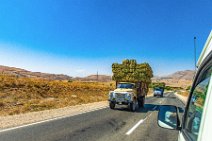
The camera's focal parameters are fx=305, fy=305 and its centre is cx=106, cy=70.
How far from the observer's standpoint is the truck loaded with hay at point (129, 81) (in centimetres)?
2341

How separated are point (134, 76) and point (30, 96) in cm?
1356

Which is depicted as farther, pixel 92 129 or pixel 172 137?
pixel 92 129

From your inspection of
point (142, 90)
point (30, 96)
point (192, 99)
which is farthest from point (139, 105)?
point (192, 99)

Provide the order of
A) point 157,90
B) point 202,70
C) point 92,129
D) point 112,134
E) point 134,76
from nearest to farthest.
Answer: point 202,70, point 112,134, point 92,129, point 134,76, point 157,90

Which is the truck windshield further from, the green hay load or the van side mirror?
the van side mirror

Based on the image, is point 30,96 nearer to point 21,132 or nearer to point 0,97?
→ point 0,97

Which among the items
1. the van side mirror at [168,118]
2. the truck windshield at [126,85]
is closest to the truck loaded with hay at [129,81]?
the truck windshield at [126,85]

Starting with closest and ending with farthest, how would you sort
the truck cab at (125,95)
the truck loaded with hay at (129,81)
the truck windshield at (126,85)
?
the truck cab at (125,95)
the truck loaded with hay at (129,81)
the truck windshield at (126,85)

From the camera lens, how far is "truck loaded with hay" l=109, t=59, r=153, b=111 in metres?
23.4

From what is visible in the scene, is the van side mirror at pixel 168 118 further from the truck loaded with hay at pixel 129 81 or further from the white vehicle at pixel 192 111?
the truck loaded with hay at pixel 129 81

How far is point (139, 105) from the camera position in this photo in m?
26.6

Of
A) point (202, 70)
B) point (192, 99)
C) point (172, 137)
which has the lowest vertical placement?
point (172, 137)

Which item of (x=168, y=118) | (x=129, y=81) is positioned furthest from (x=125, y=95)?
(x=168, y=118)

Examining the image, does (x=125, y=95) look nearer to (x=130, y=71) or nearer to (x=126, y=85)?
(x=126, y=85)
